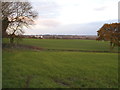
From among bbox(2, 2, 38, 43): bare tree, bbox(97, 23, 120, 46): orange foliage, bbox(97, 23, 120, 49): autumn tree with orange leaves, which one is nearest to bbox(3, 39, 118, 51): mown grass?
bbox(97, 23, 120, 49): autumn tree with orange leaves

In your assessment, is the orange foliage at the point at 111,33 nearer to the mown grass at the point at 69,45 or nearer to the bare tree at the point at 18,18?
the mown grass at the point at 69,45

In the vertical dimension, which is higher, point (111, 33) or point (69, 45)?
point (111, 33)

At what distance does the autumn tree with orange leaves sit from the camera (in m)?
34.8

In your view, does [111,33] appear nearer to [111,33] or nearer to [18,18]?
[111,33]

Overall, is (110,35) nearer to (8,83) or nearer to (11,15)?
(11,15)

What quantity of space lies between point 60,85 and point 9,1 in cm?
1726

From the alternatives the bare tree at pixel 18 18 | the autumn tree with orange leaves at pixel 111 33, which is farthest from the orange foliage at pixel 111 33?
the bare tree at pixel 18 18

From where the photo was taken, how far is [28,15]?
948 inches

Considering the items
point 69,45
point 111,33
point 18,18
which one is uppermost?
point 18,18

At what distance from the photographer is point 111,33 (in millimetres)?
35469

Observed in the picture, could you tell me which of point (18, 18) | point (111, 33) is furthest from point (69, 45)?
point (18, 18)

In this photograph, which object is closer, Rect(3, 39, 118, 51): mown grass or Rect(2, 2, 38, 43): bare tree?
Rect(2, 2, 38, 43): bare tree

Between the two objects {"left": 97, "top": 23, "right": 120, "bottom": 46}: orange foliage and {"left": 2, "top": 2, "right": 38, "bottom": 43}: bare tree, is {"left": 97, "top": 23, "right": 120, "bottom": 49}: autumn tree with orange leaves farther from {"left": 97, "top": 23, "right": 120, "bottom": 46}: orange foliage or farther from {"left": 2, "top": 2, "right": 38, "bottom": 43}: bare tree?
{"left": 2, "top": 2, "right": 38, "bottom": 43}: bare tree

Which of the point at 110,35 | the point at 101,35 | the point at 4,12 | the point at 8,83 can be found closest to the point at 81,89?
the point at 8,83
